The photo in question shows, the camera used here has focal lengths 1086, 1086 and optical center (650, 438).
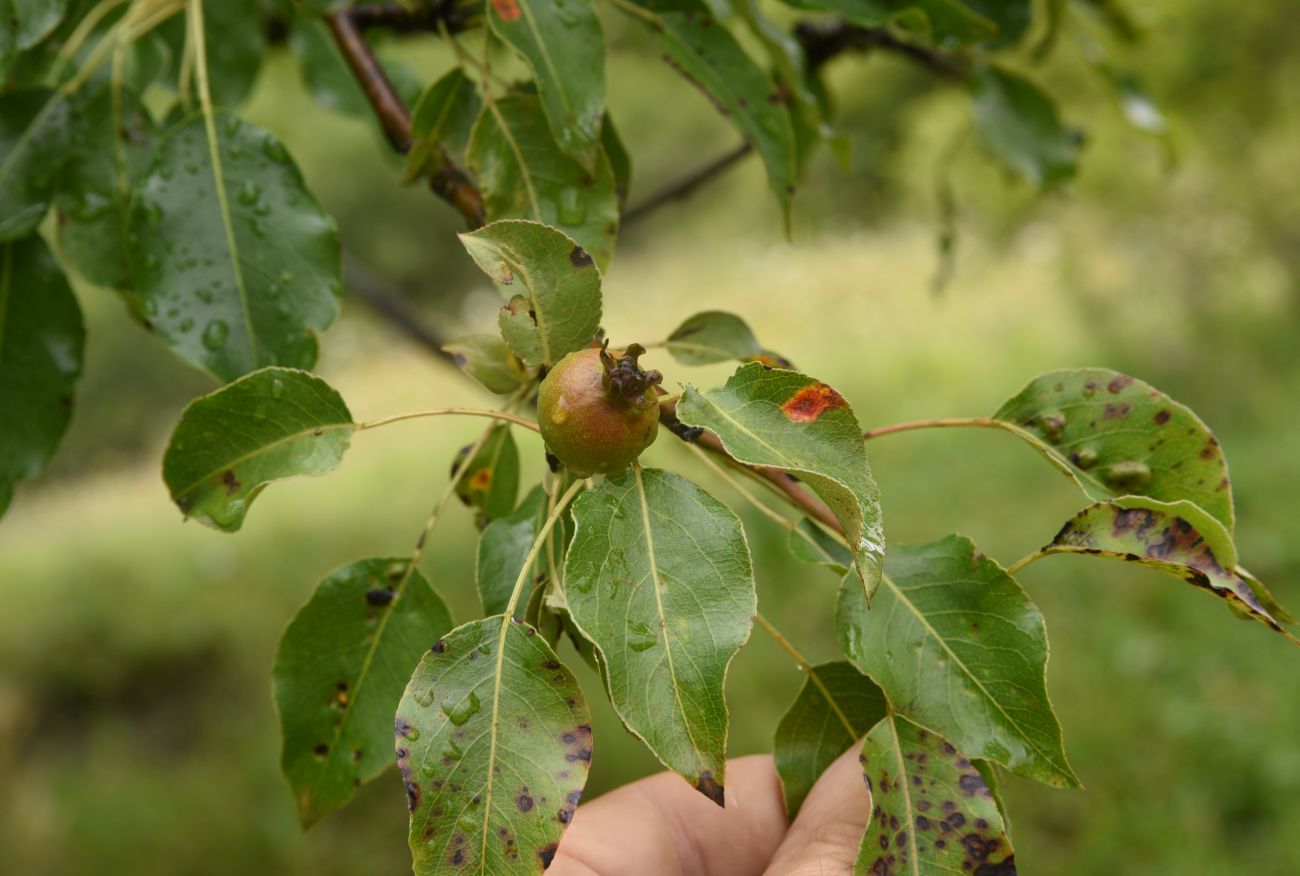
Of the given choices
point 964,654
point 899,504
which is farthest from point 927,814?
point 899,504

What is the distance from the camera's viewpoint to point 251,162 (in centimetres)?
79

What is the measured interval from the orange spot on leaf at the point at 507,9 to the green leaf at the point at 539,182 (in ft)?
0.20

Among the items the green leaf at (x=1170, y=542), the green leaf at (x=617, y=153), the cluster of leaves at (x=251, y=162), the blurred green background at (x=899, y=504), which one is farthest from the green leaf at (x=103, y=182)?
the blurred green background at (x=899, y=504)

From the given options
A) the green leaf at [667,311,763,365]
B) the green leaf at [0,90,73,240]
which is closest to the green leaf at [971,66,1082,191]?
the green leaf at [667,311,763,365]

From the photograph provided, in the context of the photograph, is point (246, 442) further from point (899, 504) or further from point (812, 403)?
point (899, 504)

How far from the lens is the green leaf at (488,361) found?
0.67m

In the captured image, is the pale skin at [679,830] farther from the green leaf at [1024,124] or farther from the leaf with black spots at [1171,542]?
the green leaf at [1024,124]

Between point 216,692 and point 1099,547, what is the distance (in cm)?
345

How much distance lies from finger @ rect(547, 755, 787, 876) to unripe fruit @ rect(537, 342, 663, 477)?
0.44 meters

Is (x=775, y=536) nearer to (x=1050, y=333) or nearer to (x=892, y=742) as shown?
(x=892, y=742)

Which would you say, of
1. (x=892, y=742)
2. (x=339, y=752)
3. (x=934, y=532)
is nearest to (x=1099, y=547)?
(x=892, y=742)

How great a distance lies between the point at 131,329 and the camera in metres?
7.82

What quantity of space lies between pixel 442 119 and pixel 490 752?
46 centimetres

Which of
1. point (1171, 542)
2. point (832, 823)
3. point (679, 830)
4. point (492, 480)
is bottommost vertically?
point (679, 830)
